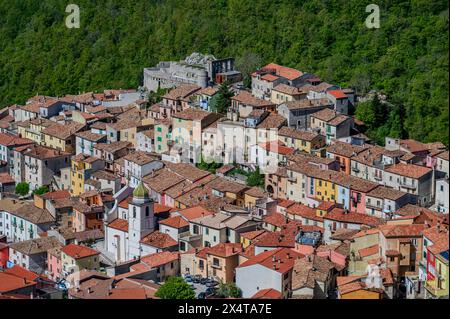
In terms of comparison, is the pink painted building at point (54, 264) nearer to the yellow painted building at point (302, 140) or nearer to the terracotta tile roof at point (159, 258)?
the terracotta tile roof at point (159, 258)

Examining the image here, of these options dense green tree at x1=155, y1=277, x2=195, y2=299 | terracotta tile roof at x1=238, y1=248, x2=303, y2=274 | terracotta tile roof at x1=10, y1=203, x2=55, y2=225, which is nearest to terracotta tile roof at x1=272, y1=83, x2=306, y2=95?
terracotta tile roof at x1=10, y1=203, x2=55, y2=225

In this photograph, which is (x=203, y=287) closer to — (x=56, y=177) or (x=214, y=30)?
(x=56, y=177)

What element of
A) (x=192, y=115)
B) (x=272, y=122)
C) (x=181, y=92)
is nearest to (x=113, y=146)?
(x=192, y=115)

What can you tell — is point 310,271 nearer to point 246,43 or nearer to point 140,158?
point 140,158

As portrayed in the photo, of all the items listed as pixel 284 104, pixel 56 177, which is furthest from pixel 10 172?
pixel 284 104

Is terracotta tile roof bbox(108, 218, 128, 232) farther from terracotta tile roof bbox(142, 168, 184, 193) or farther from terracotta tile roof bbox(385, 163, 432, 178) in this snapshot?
terracotta tile roof bbox(385, 163, 432, 178)

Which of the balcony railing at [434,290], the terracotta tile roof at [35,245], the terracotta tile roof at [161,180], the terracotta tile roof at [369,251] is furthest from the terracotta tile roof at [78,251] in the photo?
the balcony railing at [434,290]
